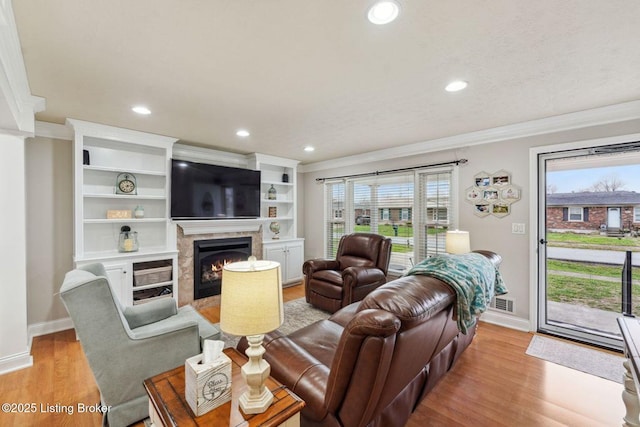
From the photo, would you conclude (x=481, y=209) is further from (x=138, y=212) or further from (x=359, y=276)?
(x=138, y=212)

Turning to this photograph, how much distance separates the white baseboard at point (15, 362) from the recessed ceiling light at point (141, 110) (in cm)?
253

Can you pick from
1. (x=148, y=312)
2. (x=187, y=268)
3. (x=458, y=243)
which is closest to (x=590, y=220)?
(x=458, y=243)

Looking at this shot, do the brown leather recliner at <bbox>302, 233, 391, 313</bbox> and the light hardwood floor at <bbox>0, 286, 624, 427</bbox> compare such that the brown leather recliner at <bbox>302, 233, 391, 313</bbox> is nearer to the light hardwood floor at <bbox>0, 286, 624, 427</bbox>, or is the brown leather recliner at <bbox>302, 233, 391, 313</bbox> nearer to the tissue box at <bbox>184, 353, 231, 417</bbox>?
the light hardwood floor at <bbox>0, 286, 624, 427</bbox>

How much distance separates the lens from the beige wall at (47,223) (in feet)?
10.4

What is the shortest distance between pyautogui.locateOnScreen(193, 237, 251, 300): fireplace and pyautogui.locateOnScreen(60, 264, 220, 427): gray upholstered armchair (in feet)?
7.45

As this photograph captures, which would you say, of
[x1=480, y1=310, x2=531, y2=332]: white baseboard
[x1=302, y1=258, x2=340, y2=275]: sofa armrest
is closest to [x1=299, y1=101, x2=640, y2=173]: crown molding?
[x1=302, y1=258, x2=340, y2=275]: sofa armrest

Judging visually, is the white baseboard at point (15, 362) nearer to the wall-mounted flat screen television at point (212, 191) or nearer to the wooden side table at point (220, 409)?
the wall-mounted flat screen television at point (212, 191)

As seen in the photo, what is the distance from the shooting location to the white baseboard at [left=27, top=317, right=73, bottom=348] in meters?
3.14

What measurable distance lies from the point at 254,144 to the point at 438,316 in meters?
3.62

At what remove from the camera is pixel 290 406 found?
1.18 m

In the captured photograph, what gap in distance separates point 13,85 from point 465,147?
4660mm

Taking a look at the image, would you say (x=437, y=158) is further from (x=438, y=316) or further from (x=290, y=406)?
(x=290, y=406)

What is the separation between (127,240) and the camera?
11.6 ft

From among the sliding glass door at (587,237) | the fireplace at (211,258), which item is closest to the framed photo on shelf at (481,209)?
the sliding glass door at (587,237)
